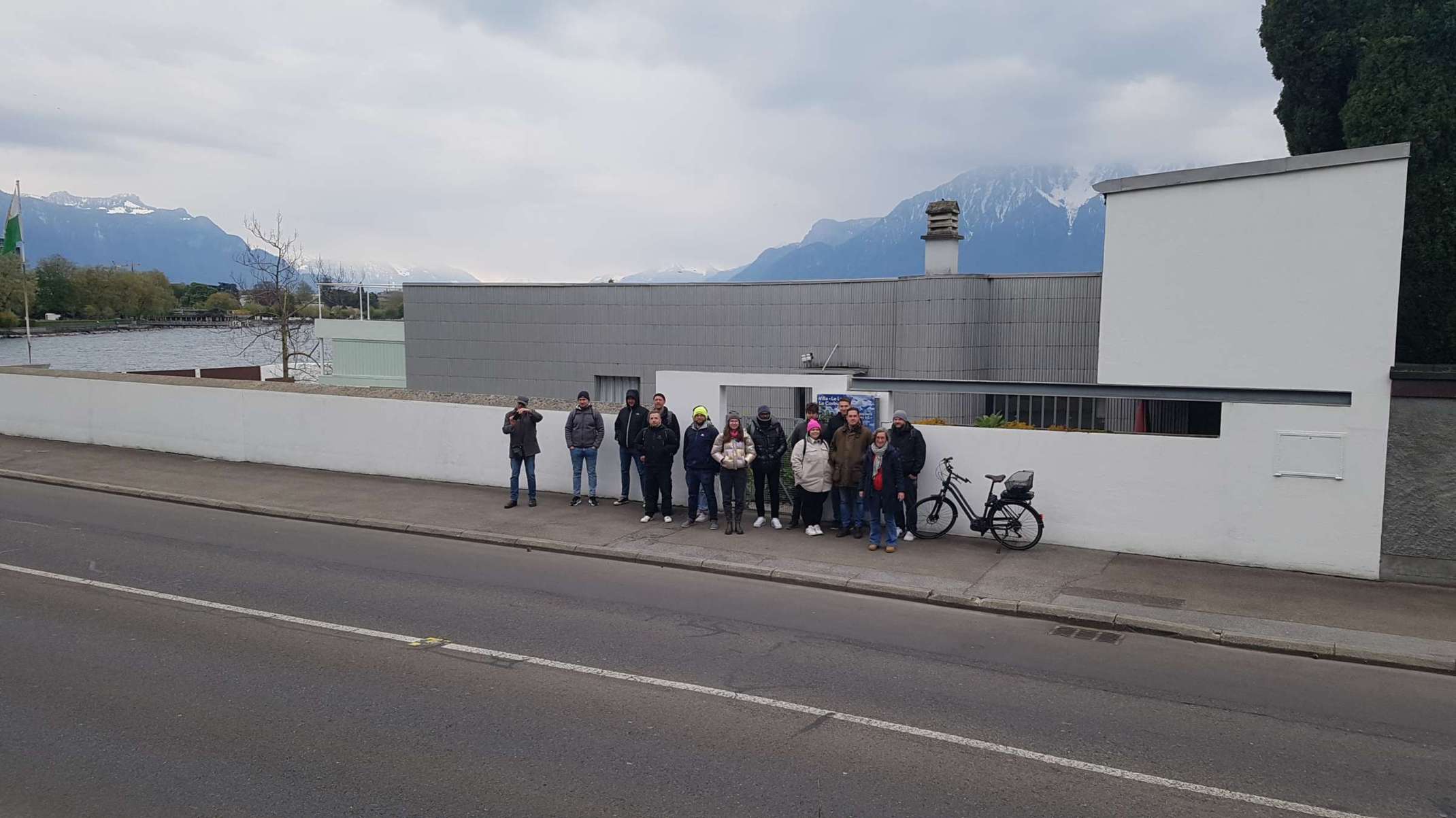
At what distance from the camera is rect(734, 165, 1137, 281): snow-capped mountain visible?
115 m

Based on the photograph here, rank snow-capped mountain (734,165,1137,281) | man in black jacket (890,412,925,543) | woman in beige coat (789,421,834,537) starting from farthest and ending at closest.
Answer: snow-capped mountain (734,165,1137,281) → woman in beige coat (789,421,834,537) → man in black jacket (890,412,925,543)

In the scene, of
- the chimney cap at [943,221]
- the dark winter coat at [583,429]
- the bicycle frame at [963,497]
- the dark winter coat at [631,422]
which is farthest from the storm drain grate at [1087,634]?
the chimney cap at [943,221]

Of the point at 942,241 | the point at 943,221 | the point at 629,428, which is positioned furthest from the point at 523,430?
the point at 943,221

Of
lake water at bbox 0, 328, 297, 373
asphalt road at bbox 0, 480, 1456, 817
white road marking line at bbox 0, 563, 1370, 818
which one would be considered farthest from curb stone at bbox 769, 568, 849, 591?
lake water at bbox 0, 328, 297, 373

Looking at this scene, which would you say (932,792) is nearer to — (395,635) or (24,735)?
(395,635)

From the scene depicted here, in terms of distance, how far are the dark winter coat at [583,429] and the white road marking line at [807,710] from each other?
214 inches

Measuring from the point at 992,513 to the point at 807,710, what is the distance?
18.5 ft

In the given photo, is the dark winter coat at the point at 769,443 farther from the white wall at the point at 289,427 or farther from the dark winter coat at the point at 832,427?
the white wall at the point at 289,427

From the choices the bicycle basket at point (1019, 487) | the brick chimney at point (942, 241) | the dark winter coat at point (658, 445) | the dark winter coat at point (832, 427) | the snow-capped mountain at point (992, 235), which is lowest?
the bicycle basket at point (1019, 487)

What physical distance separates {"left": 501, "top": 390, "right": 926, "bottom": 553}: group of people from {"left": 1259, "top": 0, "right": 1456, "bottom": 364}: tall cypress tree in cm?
1122

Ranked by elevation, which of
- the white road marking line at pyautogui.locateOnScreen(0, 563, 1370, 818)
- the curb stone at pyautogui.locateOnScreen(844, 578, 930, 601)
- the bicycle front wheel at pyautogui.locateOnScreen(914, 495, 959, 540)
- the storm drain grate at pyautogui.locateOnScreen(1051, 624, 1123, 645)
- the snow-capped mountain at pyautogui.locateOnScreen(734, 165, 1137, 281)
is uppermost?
the snow-capped mountain at pyautogui.locateOnScreen(734, 165, 1137, 281)

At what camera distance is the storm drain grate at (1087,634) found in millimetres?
8328

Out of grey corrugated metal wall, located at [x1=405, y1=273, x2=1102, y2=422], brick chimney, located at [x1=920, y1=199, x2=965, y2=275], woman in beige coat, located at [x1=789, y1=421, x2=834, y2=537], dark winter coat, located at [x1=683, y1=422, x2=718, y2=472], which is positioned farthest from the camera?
brick chimney, located at [x1=920, y1=199, x2=965, y2=275]

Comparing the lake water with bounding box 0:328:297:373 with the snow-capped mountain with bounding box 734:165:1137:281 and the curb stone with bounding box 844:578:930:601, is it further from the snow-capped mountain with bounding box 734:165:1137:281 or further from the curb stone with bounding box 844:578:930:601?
the snow-capped mountain with bounding box 734:165:1137:281
